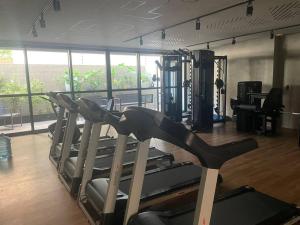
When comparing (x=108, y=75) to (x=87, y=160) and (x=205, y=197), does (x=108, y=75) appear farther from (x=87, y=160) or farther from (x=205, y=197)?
(x=205, y=197)

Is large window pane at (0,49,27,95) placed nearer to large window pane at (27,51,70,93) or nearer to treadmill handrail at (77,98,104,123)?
large window pane at (27,51,70,93)

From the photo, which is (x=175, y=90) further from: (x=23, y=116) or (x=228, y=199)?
(x=228, y=199)

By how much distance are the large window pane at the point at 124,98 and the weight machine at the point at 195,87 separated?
Result: 1.24 metres

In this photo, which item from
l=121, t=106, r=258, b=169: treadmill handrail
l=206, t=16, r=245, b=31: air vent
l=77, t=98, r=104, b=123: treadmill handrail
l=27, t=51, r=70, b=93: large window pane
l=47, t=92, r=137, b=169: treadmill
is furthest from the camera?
l=27, t=51, r=70, b=93: large window pane

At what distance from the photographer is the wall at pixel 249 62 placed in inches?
252

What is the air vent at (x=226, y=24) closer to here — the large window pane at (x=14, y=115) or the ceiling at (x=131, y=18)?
the ceiling at (x=131, y=18)

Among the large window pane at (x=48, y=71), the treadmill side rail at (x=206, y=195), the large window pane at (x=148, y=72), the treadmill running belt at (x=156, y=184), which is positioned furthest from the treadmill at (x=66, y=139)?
the large window pane at (x=148, y=72)

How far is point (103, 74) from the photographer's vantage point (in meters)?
7.46

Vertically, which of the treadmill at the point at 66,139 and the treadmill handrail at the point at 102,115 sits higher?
the treadmill handrail at the point at 102,115

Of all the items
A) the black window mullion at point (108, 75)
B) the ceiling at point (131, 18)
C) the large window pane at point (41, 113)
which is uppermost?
the ceiling at point (131, 18)

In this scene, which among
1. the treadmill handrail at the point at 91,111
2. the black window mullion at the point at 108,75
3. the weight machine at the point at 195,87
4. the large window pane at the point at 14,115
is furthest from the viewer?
the black window mullion at the point at 108,75

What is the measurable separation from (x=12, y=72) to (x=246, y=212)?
20.8 ft

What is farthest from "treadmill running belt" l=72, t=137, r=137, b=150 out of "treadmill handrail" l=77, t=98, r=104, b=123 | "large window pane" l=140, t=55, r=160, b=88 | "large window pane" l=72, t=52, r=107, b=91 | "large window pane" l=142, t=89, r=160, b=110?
"large window pane" l=140, t=55, r=160, b=88

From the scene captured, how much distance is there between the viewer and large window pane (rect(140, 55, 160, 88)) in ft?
26.8
